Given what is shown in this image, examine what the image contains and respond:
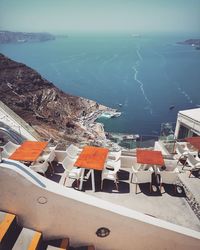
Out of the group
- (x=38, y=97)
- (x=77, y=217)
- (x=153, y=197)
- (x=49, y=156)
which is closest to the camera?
(x=77, y=217)

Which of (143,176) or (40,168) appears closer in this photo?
(143,176)

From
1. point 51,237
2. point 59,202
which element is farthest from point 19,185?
point 51,237

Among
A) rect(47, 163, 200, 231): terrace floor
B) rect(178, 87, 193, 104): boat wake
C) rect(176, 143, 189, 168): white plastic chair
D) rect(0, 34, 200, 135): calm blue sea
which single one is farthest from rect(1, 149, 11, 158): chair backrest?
rect(178, 87, 193, 104): boat wake

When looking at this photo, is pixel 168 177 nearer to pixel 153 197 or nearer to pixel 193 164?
pixel 153 197

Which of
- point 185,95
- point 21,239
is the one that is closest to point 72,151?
point 21,239

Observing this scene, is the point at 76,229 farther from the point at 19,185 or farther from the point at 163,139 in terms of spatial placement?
the point at 163,139

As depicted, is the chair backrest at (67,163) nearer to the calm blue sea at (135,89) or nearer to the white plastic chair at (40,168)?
the white plastic chair at (40,168)

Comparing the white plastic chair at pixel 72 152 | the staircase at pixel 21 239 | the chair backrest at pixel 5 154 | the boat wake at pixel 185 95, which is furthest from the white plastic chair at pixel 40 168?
the boat wake at pixel 185 95
